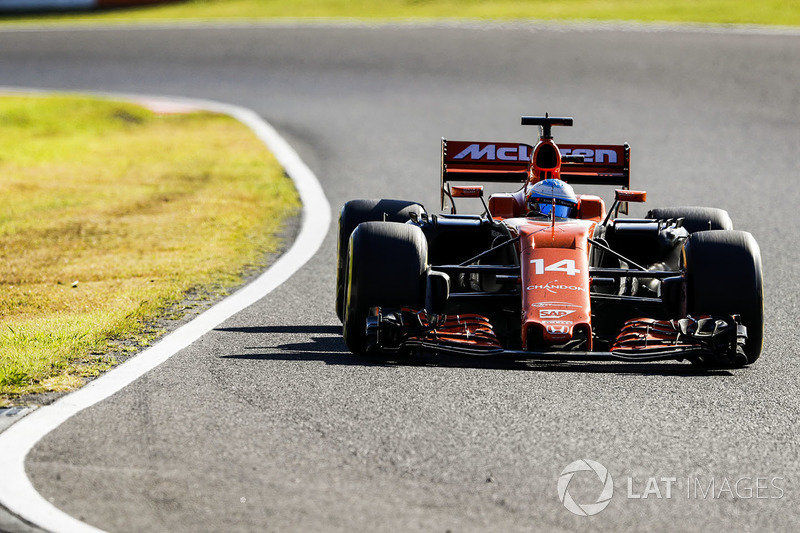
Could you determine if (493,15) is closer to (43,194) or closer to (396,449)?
(43,194)

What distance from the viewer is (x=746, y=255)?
277 inches

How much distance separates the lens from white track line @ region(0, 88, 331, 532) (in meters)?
4.50

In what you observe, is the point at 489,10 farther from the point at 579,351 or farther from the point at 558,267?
the point at 579,351

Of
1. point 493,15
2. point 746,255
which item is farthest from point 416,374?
point 493,15

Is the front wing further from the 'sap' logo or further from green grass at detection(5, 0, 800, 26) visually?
green grass at detection(5, 0, 800, 26)

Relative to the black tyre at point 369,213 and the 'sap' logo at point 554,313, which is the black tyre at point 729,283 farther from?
the black tyre at point 369,213

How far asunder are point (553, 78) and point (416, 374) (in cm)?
1713

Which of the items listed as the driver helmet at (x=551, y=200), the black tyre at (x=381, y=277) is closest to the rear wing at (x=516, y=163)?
the driver helmet at (x=551, y=200)

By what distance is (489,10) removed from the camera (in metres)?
31.8

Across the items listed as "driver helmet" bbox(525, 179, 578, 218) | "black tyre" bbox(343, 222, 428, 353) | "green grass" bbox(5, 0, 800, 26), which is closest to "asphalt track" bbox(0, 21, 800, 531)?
"black tyre" bbox(343, 222, 428, 353)

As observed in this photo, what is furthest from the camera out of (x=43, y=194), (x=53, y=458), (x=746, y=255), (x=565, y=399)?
(x=43, y=194)

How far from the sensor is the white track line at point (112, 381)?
177 inches

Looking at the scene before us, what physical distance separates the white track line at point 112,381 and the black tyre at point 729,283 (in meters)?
2.82

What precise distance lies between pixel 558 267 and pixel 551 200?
112 cm
